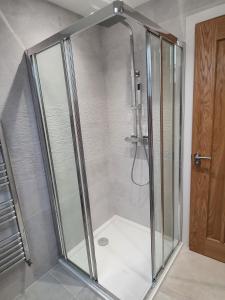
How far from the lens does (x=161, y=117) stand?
1.44m

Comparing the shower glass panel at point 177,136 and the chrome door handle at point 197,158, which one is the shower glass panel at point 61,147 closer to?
the shower glass panel at point 177,136

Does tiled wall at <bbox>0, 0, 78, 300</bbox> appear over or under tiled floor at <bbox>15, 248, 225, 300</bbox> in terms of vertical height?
over

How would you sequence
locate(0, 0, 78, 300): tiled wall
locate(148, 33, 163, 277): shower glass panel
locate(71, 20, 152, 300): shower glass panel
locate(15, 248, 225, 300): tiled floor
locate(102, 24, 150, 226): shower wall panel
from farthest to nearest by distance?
locate(102, 24, 150, 226): shower wall panel < locate(71, 20, 152, 300): shower glass panel < locate(15, 248, 225, 300): tiled floor < locate(0, 0, 78, 300): tiled wall < locate(148, 33, 163, 277): shower glass panel

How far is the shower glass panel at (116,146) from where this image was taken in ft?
5.85

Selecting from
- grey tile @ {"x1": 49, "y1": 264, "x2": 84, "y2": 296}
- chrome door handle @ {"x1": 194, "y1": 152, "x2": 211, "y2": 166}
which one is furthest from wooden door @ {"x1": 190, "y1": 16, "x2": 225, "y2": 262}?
grey tile @ {"x1": 49, "y1": 264, "x2": 84, "y2": 296}

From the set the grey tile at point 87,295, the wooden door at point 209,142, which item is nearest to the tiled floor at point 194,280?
the wooden door at point 209,142

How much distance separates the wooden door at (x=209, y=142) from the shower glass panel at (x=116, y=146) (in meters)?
0.51

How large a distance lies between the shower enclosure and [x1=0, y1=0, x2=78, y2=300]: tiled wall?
0.26ft

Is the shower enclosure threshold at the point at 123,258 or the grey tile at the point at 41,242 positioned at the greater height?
the grey tile at the point at 41,242

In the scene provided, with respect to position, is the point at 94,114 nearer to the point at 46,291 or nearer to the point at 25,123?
the point at 25,123

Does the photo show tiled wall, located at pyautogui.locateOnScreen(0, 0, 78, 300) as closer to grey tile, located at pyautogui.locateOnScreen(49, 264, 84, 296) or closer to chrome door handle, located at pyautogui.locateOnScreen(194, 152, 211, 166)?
grey tile, located at pyautogui.locateOnScreen(49, 264, 84, 296)

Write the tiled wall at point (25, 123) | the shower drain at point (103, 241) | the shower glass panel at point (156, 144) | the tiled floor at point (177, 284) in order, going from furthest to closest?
1. the shower drain at point (103, 241)
2. the tiled floor at point (177, 284)
3. the tiled wall at point (25, 123)
4. the shower glass panel at point (156, 144)

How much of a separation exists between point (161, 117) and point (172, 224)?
108cm

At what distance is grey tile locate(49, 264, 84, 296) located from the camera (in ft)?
5.21
